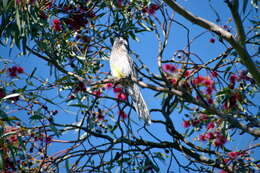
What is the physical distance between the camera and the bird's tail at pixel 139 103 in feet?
7.78

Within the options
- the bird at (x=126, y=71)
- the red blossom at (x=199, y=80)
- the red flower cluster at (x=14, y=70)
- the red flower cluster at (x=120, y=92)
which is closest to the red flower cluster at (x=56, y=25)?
the red flower cluster at (x=14, y=70)

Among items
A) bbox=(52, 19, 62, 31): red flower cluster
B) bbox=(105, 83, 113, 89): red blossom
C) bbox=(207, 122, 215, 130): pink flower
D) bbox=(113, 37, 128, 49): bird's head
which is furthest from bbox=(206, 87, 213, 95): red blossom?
bbox=(52, 19, 62, 31): red flower cluster

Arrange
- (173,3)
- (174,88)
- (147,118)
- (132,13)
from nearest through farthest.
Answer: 1. (173,3)
2. (174,88)
3. (147,118)
4. (132,13)

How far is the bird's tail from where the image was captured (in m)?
2.37

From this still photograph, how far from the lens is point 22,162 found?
2316mm

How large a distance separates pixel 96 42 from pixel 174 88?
93 cm

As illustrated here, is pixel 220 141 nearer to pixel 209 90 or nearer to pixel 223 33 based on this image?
pixel 209 90

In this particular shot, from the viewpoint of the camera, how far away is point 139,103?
252 centimetres

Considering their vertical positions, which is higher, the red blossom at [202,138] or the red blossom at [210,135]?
the red blossom at [202,138]

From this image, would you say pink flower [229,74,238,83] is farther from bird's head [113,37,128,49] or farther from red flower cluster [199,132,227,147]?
bird's head [113,37,128,49]

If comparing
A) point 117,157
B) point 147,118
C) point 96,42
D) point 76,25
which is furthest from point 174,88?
point 76,25

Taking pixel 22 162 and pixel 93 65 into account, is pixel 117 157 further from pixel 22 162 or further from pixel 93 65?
pixel 93 65

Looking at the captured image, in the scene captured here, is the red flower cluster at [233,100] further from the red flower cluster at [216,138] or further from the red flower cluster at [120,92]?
the red flower cluster at [120,92]

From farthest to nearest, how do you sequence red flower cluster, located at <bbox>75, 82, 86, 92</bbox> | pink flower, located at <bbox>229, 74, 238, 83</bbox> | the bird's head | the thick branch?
1. the bird's head
2. pink flower, located at <bbox>229, 74, 238, 83</bbox>
3. red flower cluster, located at <bbox>75, 82, 86, 92</bbox>
4. the thick branch
